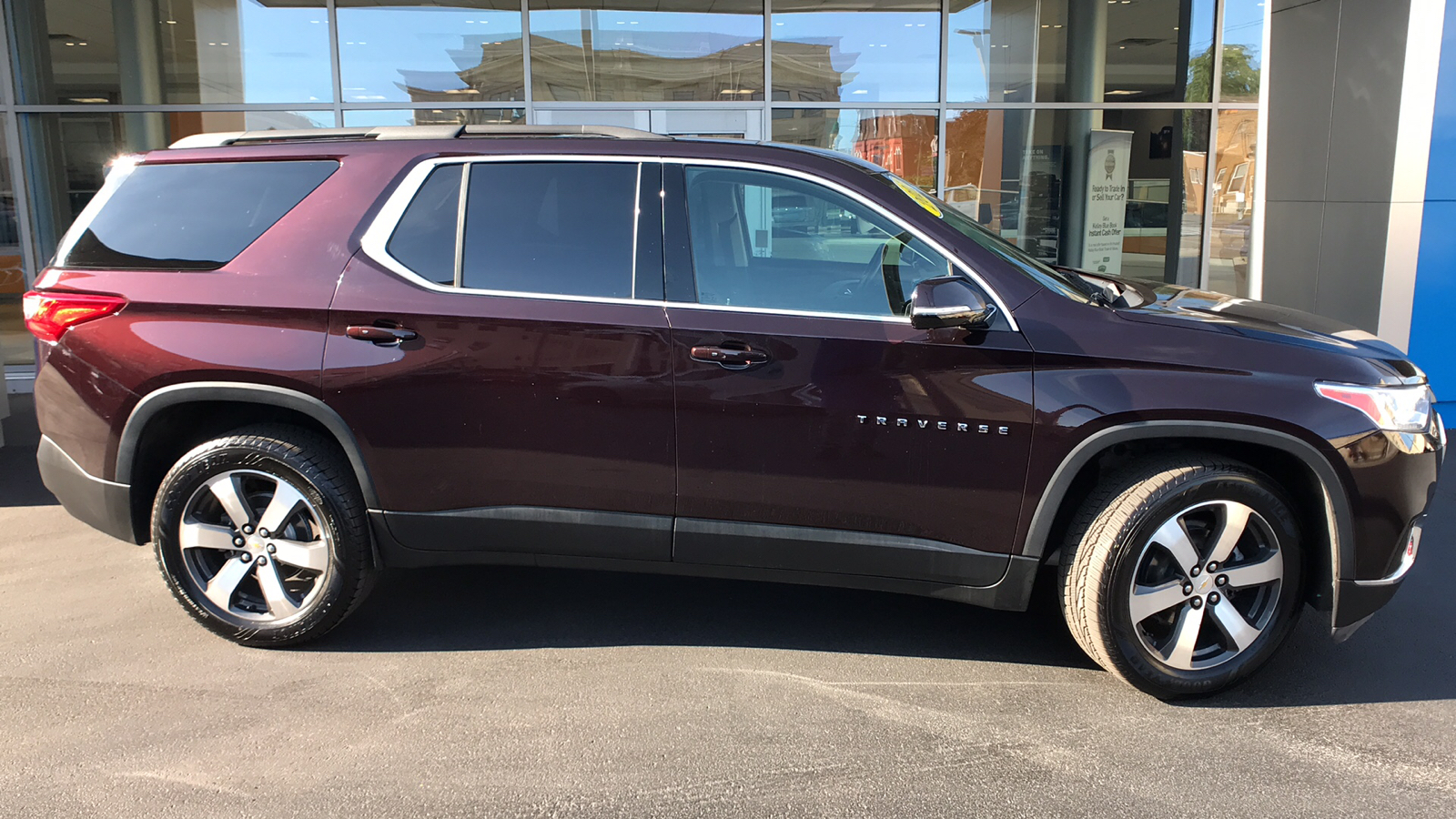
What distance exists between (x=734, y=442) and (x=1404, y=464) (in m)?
2.07

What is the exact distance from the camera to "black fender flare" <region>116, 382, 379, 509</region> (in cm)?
330

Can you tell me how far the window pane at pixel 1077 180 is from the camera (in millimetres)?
10023

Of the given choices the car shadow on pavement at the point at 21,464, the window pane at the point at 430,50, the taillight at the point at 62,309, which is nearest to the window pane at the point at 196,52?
the window pane at the point at 430,50

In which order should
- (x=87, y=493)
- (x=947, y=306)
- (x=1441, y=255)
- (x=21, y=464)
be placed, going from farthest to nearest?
(x=1441, y=255)
(x=21, y=464)
(x=87, y=493)
(x=947, y=306)

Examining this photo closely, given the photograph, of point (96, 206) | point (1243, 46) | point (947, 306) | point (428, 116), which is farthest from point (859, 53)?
point (96, 206)

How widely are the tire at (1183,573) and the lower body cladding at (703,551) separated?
0.22 metres

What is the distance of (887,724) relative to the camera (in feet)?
10.0

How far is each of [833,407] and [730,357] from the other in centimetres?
36

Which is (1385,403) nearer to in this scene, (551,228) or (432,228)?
(551,228)

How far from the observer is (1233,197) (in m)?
10.1

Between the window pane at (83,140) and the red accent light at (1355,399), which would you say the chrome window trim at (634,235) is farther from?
the window pane at (83,140)

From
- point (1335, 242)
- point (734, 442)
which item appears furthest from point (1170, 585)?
point (1335, 242)

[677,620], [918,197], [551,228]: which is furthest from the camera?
[677,620]

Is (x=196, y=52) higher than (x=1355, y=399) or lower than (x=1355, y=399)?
higher
